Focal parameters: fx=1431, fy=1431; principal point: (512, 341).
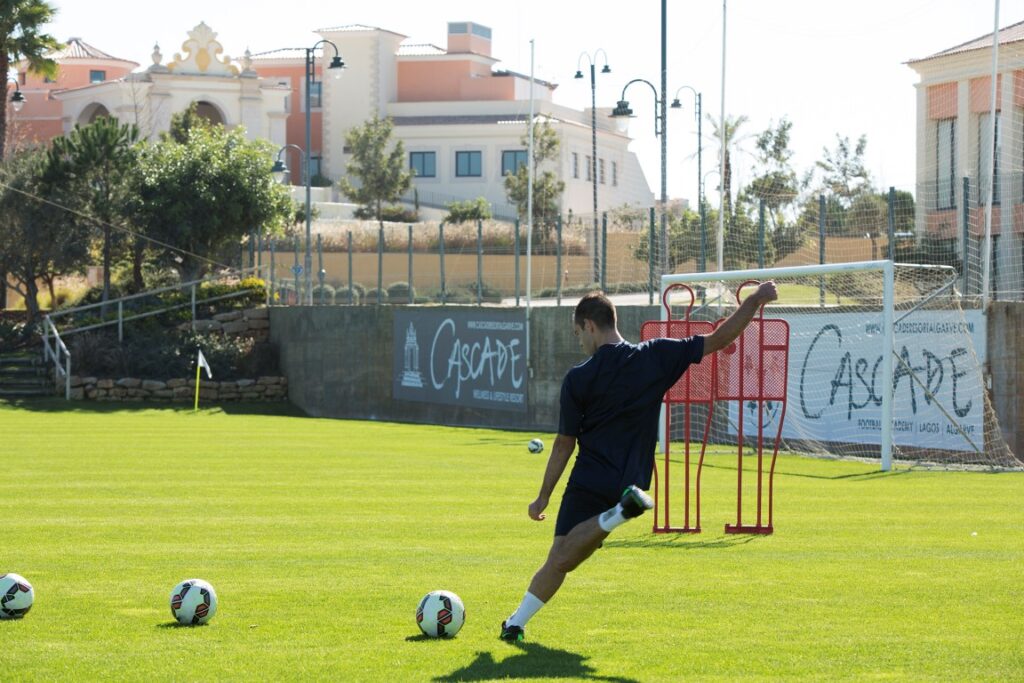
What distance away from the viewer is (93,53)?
97.6 meters

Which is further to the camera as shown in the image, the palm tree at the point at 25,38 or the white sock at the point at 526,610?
the palm tree at the point at 25,38

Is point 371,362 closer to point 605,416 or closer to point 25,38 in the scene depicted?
point 25,38

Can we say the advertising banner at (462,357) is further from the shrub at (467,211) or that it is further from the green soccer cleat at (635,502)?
the shrub at (467,211)

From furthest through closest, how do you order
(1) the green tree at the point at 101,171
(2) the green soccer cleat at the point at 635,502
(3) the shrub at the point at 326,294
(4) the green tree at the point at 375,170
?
(4) the green tree at the point at 375,170 → (1) the green tree at the point at 101,171 → (3) the shrub at the point at 326,294 → (2) the green soccer cleat at the point at 635,502

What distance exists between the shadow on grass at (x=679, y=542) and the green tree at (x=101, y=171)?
34.5m

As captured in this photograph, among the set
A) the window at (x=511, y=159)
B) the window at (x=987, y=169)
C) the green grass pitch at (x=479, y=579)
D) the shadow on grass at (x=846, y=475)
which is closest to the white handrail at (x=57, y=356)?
the green grass pitch at (x=479, y=579)

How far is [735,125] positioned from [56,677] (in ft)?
220

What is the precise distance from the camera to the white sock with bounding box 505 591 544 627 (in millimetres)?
8117

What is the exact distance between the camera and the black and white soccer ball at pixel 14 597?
352 inches

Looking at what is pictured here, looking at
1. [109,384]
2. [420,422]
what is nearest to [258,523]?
[420,422]

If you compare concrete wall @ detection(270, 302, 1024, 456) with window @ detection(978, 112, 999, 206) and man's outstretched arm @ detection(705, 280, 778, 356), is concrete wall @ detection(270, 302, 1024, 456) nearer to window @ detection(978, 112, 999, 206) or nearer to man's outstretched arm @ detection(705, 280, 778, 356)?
window @ detection(978, 112, 999, 206)

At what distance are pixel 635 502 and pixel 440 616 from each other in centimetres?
179

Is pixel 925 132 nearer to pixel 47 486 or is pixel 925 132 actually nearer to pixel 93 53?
pixel 47 486

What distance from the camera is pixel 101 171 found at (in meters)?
44.3
